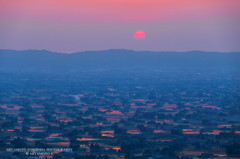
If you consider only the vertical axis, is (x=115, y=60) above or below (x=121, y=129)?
above

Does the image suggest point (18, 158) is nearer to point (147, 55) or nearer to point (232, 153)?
point (232, 153)

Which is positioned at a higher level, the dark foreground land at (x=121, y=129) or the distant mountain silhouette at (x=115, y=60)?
the distant mountain silhouette at (x=115, y=60)

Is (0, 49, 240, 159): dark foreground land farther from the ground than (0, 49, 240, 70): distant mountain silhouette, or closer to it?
closer to it

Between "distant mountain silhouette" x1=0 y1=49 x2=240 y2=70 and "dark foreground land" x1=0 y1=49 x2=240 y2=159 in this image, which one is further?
"distant mountain silhouette" x1=0 y1=49 x2=240 y2=70

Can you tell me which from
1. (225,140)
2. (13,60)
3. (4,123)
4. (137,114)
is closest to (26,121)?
(4,123)

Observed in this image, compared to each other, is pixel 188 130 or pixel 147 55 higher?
pixel 147 55

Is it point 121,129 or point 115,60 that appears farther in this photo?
point 115,60

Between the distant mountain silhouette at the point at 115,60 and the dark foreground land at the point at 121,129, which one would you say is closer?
the dark foreground land at the point at 121,129

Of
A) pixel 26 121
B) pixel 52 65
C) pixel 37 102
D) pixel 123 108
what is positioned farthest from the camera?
pixel 52 65
